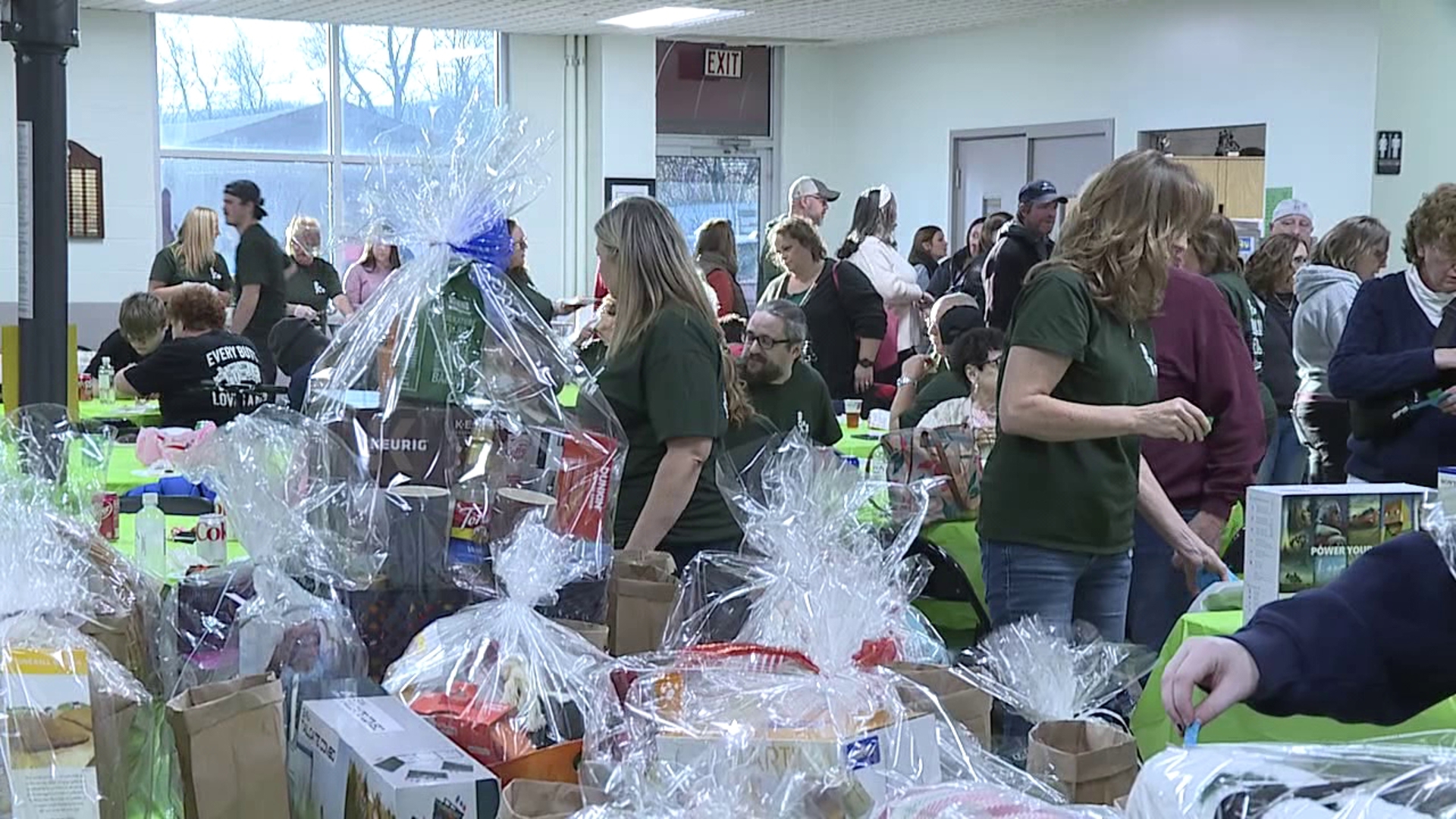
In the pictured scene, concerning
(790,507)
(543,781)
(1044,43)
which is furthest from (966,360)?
(1044,43)

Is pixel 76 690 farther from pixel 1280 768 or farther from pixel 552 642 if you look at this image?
pixel 1280 768

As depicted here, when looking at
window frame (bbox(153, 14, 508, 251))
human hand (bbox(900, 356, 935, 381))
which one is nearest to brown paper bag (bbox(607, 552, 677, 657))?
human hand (bbox(900, 356, 935, 381))

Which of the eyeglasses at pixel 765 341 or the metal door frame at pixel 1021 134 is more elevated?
the metal door frame at pixel 1021 134

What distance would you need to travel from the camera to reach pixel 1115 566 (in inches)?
108

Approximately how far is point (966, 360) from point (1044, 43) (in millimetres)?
6811

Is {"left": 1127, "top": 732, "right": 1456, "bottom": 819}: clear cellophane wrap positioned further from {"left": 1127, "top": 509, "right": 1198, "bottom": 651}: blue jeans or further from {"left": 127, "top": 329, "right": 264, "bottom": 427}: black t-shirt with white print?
{"left": 127, "top": 329, "right": 264, "bottom": 427}: black t-shirt with white print

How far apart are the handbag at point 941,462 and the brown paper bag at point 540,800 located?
2.65 meters

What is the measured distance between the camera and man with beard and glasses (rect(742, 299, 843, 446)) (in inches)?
162

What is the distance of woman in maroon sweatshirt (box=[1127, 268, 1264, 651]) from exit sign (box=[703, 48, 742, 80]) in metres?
9.07

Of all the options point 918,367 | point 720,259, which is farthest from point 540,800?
point 720,259

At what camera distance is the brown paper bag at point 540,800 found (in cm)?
118

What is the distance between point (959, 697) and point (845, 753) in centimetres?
26

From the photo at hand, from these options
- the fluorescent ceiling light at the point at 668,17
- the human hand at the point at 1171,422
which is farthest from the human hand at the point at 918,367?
the fluorescent ceiling light at the point at 668,17

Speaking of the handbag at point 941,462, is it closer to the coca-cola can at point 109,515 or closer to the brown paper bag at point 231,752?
the coca-cola can at point 109,515
